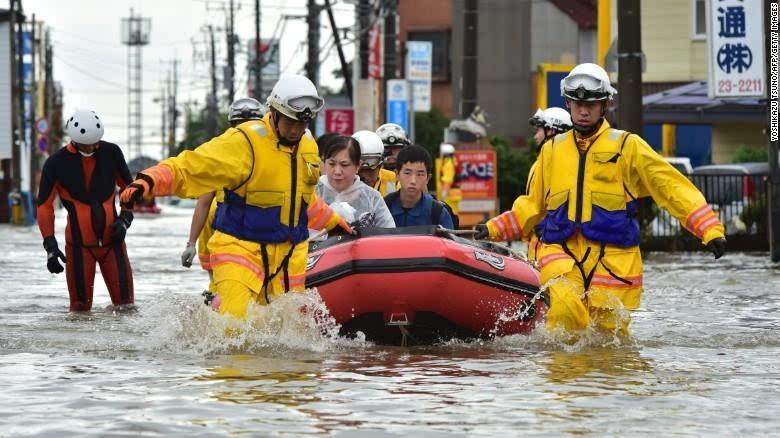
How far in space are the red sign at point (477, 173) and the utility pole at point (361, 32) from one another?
642 centimetres

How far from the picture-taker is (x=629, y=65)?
21.7 metres

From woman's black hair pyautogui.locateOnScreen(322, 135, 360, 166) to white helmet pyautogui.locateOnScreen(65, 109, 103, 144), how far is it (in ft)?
9.65

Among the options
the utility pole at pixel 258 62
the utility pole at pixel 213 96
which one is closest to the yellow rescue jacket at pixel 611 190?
the utility pole at pixel 258 62

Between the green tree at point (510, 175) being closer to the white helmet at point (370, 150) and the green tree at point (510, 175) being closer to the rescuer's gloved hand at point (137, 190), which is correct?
the white helmet at point (370, 150)

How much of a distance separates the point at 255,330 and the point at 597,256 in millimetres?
2013

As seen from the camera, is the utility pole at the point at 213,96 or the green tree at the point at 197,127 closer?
the utility pole at the point at 213,96

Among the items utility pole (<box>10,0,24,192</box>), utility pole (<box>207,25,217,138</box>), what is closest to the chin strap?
utility pole (<box>10,0,24,192</box>)

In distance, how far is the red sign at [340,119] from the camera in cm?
3441

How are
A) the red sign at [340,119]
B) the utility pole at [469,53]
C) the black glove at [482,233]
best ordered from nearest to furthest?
the black glove at [482,233] < the utility pole at [469,53] < the red sign at [340,119]

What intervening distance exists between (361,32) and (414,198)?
24043 millimetres

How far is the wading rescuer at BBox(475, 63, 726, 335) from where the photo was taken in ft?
32.2

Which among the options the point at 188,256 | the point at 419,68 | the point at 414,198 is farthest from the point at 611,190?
the point at 419,68

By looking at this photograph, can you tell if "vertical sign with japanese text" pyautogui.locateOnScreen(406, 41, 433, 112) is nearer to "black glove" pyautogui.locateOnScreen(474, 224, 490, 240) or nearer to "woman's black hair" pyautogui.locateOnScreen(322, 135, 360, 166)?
"woman's black hair" pyautogui.locateOnScreen(322, 135, 360, 166)

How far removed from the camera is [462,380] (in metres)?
8.55
